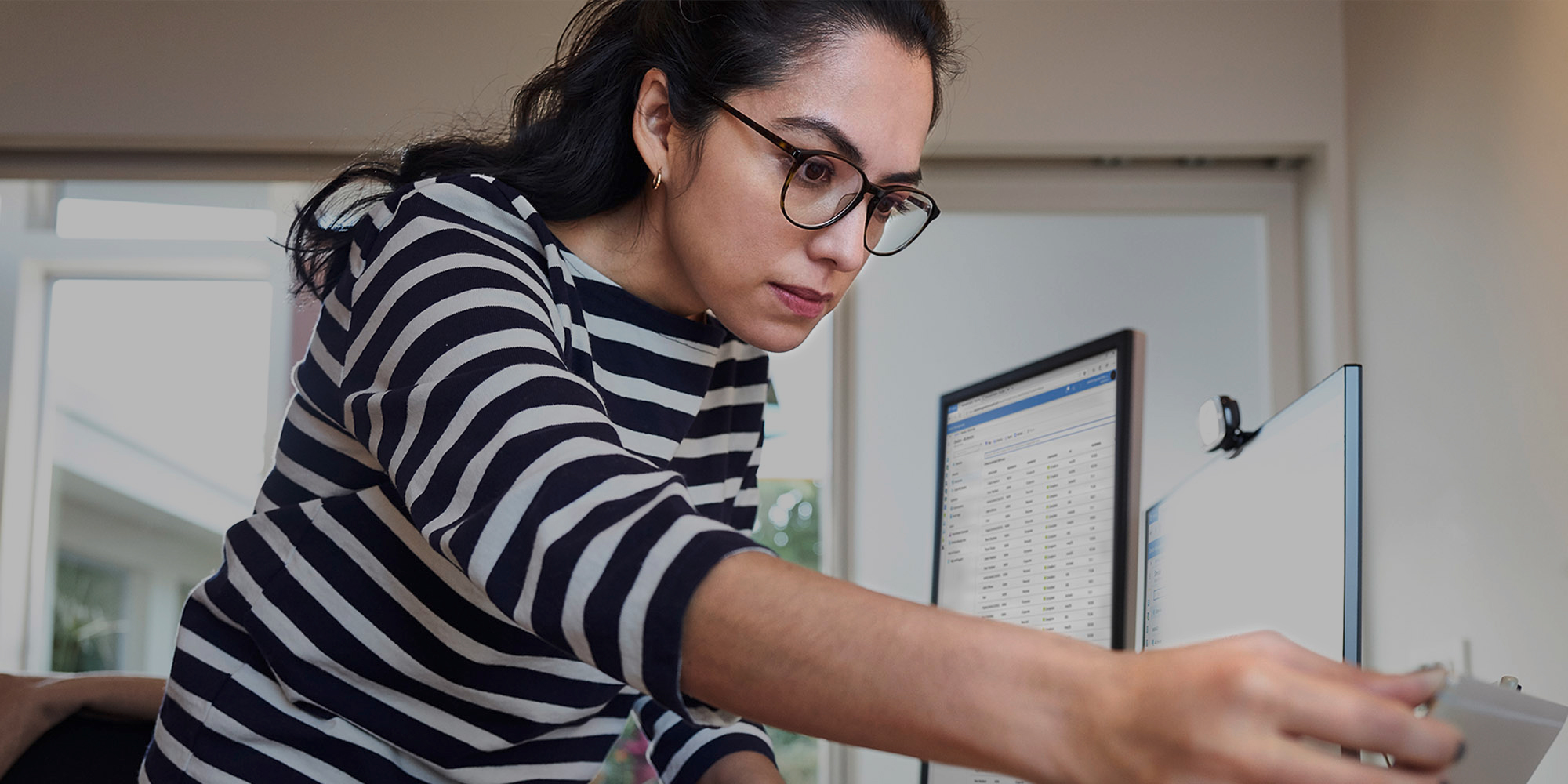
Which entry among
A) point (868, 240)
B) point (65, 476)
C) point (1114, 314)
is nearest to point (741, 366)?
point (868, 240)

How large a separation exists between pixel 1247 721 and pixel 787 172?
0.52 m

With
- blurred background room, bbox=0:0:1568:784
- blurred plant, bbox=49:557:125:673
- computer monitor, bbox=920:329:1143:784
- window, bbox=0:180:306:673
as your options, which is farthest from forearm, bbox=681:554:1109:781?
blurred plant, bbox=49:557:125:673

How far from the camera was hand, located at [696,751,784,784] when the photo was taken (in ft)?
3.09

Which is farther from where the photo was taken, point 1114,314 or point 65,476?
point 65,476

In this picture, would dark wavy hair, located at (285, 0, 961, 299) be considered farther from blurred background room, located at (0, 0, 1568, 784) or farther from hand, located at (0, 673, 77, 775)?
blurred background room, located at (0, 0, 1568, 784)

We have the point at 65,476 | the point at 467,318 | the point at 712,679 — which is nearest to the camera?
the point at 712,679

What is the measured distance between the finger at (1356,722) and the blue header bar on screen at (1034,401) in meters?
0.93

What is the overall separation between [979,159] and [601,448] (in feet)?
7.41

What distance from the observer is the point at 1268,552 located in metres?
0.95

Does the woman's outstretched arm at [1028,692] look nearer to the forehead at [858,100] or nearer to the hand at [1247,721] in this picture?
the hand at [1247,721]

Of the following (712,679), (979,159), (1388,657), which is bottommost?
(1388,657)

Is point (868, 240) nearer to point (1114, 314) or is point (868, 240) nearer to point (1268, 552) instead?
point (1268, 552)

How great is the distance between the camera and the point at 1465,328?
1893mm

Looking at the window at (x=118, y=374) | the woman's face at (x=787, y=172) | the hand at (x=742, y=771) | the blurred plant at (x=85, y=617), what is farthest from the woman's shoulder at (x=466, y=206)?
the blurred plant at (x=85, y=617)
